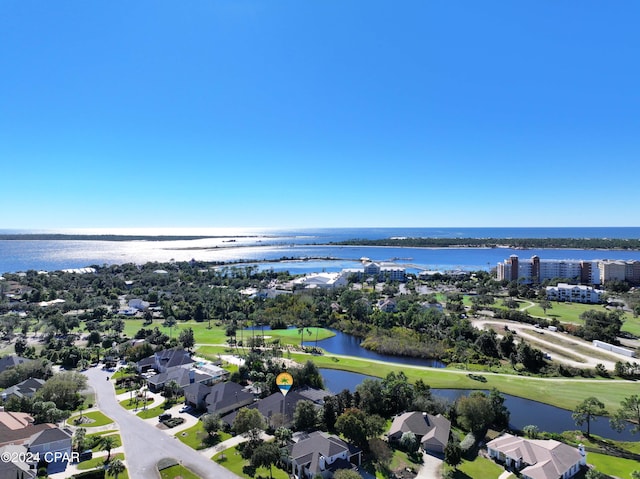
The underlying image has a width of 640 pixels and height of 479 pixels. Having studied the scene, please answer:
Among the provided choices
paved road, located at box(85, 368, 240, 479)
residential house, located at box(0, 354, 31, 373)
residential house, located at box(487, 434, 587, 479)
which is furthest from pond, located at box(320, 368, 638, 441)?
residential house, located at box(0, 354, 31, 373)

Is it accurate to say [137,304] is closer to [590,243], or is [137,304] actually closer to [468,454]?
[468,454]

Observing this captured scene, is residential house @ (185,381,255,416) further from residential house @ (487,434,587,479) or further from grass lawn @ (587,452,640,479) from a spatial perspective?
grass lawn @ (587,452,640,479)

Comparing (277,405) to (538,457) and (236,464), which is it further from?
(538,457)

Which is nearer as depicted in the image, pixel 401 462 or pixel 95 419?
pixel 401 462

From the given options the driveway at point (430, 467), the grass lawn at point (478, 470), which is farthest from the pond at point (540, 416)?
the driveway at point (430, 467)

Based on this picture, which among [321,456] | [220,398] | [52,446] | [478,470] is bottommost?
[478,470]

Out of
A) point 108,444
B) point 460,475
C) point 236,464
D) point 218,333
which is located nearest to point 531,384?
point 460,475
